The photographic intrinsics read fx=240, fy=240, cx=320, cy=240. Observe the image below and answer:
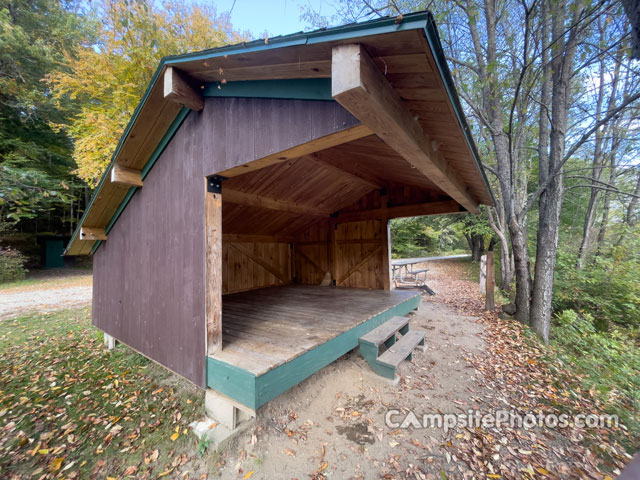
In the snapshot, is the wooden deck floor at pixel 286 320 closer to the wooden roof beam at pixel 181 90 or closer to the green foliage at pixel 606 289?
the wooden roof beam at pixel 181 90

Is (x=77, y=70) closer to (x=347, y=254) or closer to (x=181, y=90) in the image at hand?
(x=181, y=90)

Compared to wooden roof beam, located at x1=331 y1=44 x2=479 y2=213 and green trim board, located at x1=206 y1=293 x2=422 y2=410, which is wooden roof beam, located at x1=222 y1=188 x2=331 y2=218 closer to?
green trim board, located at x1=206 y1=293 x2=422 y2=410

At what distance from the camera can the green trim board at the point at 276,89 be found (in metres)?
1.57

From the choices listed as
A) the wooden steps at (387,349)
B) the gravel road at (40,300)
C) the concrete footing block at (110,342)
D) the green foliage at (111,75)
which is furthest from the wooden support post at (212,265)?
the gravel road at (40,300)

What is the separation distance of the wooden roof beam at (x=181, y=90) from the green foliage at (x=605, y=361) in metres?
5.35

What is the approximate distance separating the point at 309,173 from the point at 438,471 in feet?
13.0

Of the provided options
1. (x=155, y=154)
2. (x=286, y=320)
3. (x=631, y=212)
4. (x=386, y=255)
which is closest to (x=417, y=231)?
(x=631, y=212)

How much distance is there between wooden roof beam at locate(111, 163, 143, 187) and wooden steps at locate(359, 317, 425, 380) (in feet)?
11.3

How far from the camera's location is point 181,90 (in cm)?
209

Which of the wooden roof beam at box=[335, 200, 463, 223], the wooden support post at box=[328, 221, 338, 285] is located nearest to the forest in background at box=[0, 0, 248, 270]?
the wooden support post at box=[328, 221, 338, 285]

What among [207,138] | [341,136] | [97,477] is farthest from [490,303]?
[97,477]

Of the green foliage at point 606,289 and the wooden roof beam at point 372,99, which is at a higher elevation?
the wooden roof beam at point 372,99

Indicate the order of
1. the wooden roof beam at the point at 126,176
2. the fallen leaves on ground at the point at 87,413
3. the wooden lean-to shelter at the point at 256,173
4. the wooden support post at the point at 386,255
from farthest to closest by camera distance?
1. the wooden support post at the point at 386,255
2. the wooden roof beam at the point at 126,176
3. the fallen leaves on ground at the point at 87,413
4. the wooden lean-to shelter at the point at 256,173

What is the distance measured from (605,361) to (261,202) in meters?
6.14
